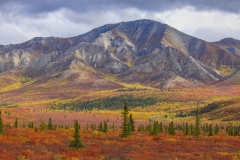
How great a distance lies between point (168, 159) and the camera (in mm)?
30984

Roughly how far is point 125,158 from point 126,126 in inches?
1102

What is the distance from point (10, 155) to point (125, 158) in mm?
11564

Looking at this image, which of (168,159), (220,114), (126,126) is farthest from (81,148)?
(220,114)

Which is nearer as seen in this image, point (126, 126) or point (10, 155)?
point (10, 155)

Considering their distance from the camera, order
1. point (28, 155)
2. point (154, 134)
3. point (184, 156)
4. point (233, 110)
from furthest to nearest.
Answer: point (233, 110), point (154, 134), point (184, 156), point (28, 155)

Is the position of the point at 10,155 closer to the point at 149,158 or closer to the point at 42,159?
the point at 42,159

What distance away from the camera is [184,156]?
111ft

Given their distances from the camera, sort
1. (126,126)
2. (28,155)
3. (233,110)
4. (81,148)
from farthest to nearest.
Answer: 1. (233,110)
2. (126,126)
3. (81,148)
4. (28,155)

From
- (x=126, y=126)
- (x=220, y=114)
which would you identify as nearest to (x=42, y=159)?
(x=126, y=126)

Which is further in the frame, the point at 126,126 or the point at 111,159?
the point at 126,126

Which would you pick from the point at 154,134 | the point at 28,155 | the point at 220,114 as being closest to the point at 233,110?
the point at 220,114

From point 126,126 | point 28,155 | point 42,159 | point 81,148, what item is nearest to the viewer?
point 42,159

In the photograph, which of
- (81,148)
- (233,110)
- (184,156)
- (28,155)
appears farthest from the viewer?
(233,110)

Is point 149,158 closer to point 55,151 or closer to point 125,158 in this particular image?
point 125,158
